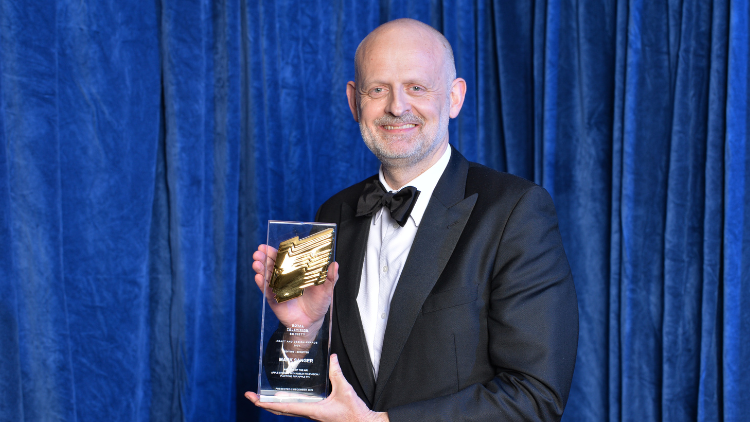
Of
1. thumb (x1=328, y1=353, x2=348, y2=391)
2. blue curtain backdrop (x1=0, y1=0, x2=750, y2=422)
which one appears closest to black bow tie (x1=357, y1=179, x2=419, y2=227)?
thumb (x1=328, y1=353, x2=348, y2=391)

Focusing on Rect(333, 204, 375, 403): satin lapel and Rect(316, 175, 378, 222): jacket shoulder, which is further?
Rect(316, 175, 378, 222): jacket shoulder

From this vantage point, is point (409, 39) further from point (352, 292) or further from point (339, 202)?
point (352, 292)

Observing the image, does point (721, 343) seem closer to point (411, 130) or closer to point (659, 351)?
point (659, 351)

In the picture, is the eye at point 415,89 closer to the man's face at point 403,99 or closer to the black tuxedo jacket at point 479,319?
the man's face at point 403,99

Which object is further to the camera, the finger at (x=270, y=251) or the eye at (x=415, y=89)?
the eye at (x=415, y=89)

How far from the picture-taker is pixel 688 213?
234cm

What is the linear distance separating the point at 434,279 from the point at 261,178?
47.1 inches

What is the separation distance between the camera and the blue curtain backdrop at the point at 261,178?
6.88 feet

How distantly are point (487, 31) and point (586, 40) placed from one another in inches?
19.7

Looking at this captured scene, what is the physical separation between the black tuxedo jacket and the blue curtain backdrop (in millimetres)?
969

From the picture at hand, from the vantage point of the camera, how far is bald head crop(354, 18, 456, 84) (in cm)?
175

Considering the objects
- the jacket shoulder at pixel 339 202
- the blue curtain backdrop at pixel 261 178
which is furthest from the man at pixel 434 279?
the blue curtain backdrop at pixel 261 178

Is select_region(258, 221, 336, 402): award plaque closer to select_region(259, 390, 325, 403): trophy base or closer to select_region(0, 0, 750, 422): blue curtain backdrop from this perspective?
select_region(259, 390, 325, 403): trophy base

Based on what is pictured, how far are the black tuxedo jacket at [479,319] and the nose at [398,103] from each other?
239 mm
